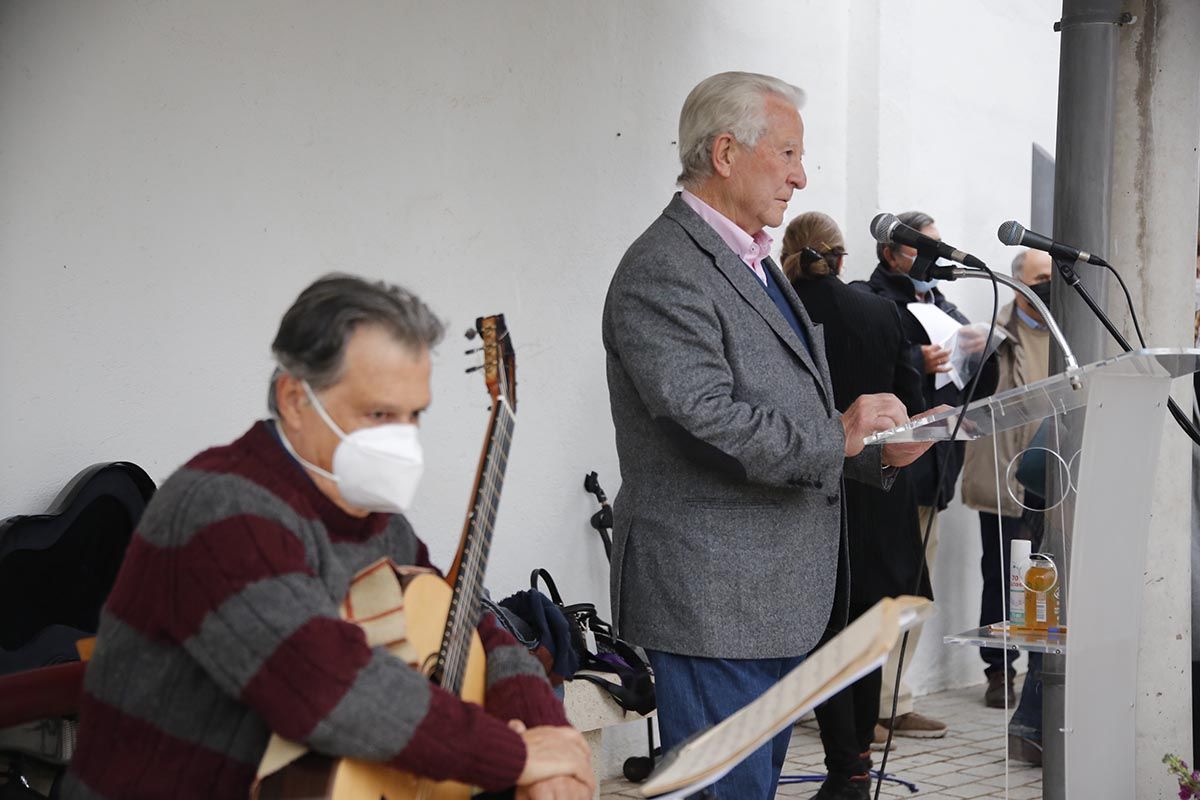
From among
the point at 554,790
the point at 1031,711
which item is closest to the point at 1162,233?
the point at 1031,711

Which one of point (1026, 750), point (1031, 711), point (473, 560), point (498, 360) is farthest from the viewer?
point (1031, 711)

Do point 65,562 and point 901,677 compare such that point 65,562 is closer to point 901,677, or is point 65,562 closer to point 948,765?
point 948,765

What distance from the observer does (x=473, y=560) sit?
2307mm

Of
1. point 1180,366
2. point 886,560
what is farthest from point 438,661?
point 886,560

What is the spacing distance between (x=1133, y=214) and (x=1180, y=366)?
1.50 meters

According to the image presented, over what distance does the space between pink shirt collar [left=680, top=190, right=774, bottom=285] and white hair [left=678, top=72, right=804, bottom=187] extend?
7 cm

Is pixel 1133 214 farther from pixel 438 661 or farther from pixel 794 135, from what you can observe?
pixel 438 661

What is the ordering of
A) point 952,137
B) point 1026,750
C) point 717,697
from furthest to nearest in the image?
point 952,137, point 1026,750, point 717,697

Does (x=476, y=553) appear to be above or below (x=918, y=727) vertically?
above

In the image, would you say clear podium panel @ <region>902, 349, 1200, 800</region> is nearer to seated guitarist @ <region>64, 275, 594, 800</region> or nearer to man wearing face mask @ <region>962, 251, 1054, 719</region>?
seated guitarist @ <region>64, 275, 594, 800</region>

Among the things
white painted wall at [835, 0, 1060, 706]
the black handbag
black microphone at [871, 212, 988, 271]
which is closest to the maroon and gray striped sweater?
black microphone at [871, 212, 988, 271]

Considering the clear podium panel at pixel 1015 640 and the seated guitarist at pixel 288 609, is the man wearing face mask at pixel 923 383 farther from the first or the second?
the seated guitarist at pixel 288 609

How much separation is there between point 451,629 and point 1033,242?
195 cm

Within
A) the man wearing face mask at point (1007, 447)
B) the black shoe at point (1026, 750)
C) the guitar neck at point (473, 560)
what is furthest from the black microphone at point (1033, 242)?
the man wearing face mask at point (1007, 447)
